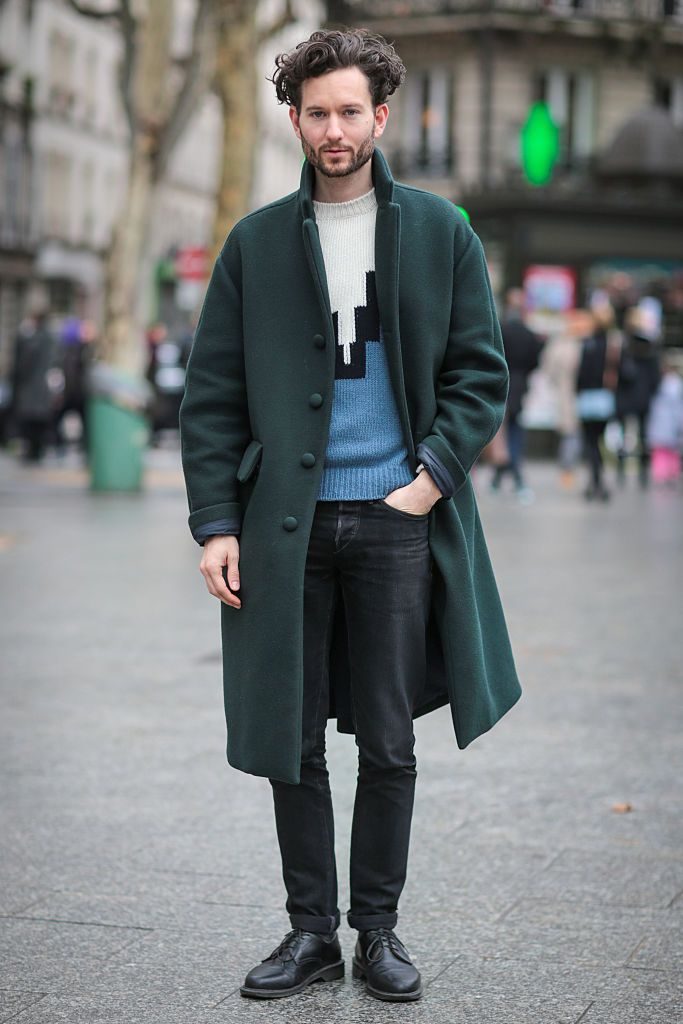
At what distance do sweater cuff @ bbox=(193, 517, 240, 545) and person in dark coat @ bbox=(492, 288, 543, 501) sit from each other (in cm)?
1523

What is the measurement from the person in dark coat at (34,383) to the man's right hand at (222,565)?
64.4 feet

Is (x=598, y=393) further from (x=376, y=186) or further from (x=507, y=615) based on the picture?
(x=376, y=186)

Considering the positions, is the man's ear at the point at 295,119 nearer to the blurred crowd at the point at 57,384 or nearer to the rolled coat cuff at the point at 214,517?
the rolled coat cuff at the point at 214,517

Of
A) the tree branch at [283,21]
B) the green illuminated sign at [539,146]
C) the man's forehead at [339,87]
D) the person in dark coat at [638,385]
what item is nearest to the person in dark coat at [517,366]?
the person in dark coat at [638,385]

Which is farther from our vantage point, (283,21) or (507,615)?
(283,21)

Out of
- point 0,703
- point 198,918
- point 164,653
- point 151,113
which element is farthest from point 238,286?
point 151,113

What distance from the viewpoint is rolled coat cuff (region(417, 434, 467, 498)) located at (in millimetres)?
3975

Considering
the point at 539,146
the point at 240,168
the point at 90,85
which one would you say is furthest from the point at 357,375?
the point at 90,85

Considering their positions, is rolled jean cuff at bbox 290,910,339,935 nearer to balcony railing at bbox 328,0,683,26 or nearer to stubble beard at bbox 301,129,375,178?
stubble beard at bbox 301,129,375,178

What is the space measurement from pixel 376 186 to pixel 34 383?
20003 millimetres

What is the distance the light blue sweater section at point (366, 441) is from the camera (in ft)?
13.2

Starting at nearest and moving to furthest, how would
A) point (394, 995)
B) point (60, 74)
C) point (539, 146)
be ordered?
point (394, 995) → point (539, 146) → point (60, 74)

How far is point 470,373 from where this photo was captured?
13.3ft

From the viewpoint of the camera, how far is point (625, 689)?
309 inches
